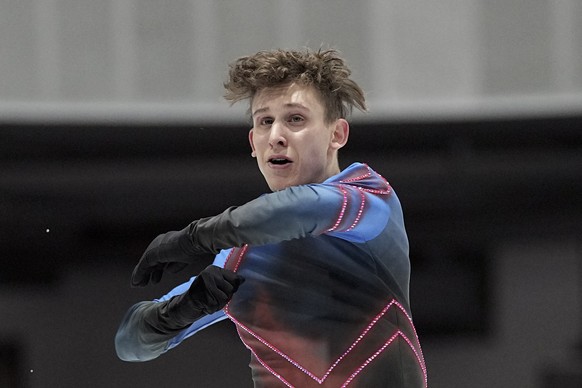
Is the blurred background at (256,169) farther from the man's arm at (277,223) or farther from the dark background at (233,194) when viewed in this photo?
the man's arm at (277,223)

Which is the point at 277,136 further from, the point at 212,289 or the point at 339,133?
the point at 212,289

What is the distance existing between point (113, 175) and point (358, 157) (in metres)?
1.50

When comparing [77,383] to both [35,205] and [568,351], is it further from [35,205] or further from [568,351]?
[568,351]

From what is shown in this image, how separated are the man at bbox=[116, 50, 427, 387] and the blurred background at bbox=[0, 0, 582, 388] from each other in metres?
3.13

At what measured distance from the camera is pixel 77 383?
5355mm

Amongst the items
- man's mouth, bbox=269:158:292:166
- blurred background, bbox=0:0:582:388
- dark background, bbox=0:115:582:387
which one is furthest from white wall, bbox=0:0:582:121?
man's mouth, bbox=269:158:292:166

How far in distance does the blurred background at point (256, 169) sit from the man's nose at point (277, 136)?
320 centimetres

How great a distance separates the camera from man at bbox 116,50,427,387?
2.04m

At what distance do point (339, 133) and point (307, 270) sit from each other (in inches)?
15.4

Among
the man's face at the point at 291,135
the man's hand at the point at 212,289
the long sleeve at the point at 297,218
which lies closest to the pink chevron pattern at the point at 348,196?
the long sleeve at the point at 297,218

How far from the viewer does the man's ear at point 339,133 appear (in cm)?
235

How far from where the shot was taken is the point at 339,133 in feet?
7.74

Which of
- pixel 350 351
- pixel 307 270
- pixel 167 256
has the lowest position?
pixel 350 351

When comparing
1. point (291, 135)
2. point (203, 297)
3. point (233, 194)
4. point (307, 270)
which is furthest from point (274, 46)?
point (203, 297)
